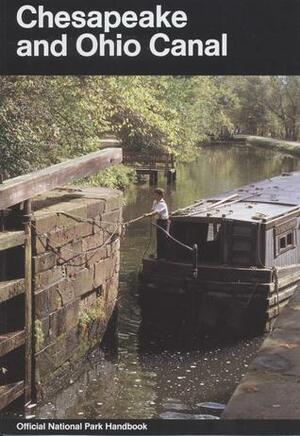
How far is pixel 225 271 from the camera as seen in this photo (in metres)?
11.4

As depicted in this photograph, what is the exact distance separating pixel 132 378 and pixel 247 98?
16.9 feet

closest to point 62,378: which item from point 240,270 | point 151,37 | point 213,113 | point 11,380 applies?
point 11,380

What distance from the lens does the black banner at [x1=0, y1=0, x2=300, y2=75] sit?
565 cm

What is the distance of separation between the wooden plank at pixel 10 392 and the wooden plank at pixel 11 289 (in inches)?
38.8

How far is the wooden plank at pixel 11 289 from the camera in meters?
7.93

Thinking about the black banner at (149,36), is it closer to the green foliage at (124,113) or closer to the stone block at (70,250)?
the green foliage at (124,113)

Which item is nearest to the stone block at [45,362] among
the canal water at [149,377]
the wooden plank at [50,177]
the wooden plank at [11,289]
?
the canal water at [149,377]

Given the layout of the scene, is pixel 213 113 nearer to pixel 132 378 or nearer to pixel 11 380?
pixel 132 378

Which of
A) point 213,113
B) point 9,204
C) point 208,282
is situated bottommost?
point 208,282

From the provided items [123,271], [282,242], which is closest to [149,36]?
[282,242]

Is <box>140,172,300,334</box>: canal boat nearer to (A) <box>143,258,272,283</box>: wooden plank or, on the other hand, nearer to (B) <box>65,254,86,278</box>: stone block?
(A) <box>143,258,272,283</box>: wooden plank

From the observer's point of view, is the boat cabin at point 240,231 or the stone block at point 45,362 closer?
the stone block at point 45,362

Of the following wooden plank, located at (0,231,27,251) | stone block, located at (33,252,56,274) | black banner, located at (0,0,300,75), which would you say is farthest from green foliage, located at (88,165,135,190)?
black banner, located at (0,0,300,75)

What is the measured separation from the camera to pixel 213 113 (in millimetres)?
15836
